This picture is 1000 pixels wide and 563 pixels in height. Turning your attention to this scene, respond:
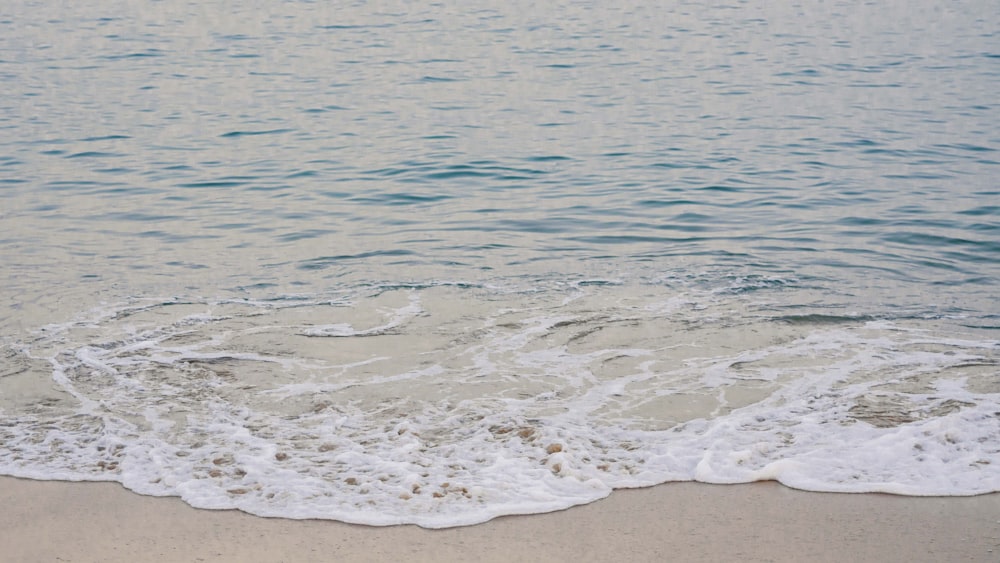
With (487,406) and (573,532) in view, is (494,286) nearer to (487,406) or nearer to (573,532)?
(487,406)

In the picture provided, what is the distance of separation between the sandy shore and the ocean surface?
120 millimetres

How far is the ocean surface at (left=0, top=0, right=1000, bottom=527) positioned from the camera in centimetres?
409

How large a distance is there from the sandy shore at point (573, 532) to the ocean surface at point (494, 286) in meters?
0.12

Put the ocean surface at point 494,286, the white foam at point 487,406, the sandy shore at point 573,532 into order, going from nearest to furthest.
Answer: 1. the sandy shore at point 573,532
2. the white foam at point 487,406
3. the ocean surface at point 494,286

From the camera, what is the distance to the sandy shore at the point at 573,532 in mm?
3365

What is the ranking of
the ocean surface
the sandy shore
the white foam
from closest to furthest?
the sandy shore, the white foam, the ocean surface

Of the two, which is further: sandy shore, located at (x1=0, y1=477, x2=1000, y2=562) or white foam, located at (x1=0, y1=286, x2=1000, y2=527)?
white foam, located at (x1=0, y1=286, x2=1000, y2=527)

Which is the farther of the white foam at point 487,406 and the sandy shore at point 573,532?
the white foam at point 487,406

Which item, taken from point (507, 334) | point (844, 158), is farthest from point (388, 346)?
point (844, 158)

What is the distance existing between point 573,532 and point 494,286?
10.8 ft

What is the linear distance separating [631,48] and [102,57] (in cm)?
1094

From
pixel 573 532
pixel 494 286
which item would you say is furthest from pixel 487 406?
pixel 494 286

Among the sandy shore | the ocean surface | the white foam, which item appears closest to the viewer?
the sandy shore

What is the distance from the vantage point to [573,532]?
352 centimetres
